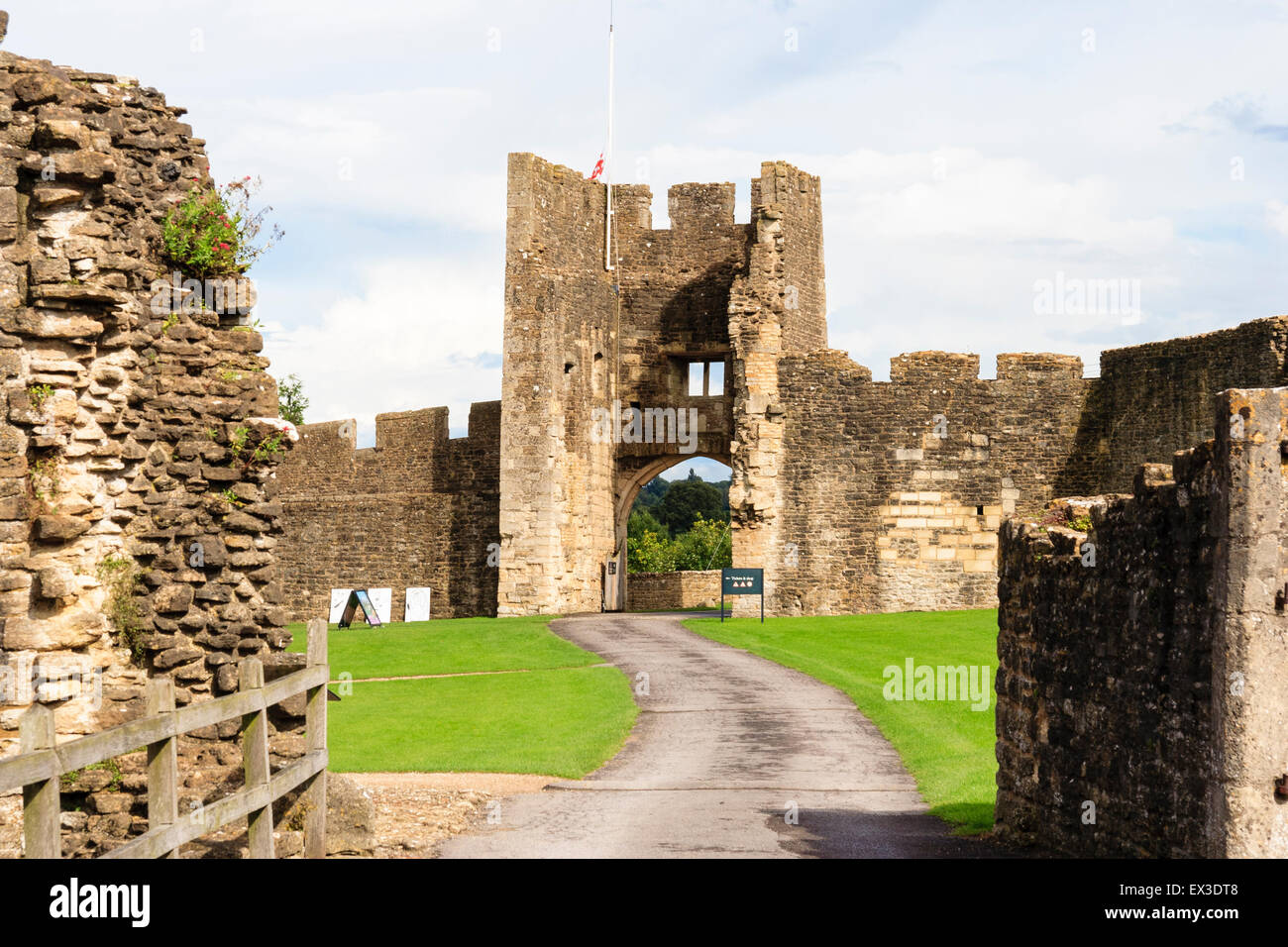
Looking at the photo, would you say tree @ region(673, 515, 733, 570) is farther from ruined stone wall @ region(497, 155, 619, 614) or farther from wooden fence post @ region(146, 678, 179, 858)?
wooden fence post @ region(146, 678, 179, 858)

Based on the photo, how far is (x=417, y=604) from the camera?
36750 mm

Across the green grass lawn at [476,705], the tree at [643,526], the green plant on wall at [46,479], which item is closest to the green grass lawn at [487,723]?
the green grass lawn at [476,705]

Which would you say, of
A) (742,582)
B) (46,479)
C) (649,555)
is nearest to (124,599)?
(46,479)

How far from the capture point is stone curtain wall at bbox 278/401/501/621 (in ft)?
122

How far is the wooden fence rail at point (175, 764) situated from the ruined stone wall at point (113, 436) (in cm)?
131

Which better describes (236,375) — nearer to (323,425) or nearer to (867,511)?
(867,511)

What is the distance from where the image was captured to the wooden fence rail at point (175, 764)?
640 cm

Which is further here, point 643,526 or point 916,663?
point 643,526

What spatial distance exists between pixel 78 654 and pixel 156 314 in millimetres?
2655

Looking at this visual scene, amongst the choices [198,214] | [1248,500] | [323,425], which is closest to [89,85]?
[198,214]

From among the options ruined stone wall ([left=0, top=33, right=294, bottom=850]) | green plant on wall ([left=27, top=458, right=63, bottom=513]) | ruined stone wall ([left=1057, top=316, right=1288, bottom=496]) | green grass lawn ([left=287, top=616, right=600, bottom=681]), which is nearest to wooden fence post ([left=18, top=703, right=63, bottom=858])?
ruined stone wall ([left=0, top=33, right=294, bottom=850])

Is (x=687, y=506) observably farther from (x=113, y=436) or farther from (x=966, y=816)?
(x=113, y=436)

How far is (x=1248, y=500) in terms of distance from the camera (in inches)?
283

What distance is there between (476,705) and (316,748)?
940 cm
